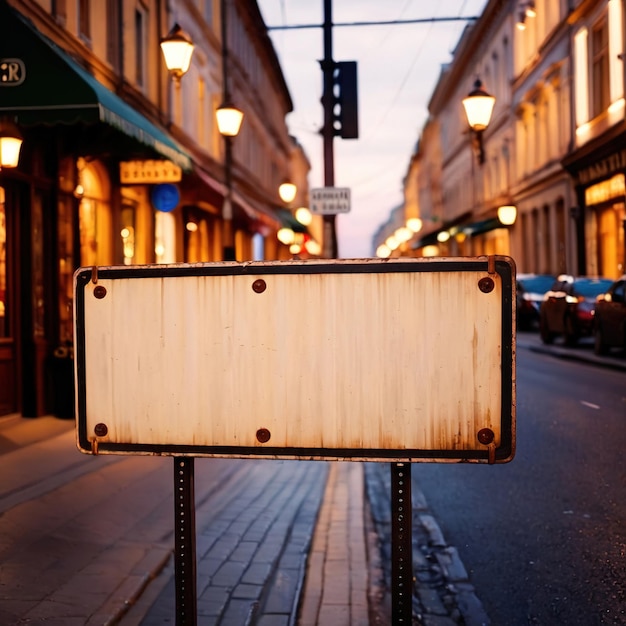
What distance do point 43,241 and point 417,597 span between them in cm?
870

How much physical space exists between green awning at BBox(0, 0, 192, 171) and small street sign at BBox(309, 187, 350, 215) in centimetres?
443

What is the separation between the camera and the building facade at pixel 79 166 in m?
9.77

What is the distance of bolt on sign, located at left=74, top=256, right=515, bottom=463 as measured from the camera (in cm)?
295

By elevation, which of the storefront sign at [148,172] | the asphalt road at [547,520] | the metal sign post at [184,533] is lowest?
the asphalt road at [547,520]

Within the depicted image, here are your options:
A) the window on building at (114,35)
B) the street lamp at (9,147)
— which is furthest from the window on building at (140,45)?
the street lamp at (9,147)

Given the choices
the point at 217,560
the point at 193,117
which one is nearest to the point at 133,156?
the point at 193,117

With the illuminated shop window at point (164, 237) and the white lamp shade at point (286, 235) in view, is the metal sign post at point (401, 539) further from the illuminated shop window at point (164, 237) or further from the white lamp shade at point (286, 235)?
the white lamp shade at point (286, 235)

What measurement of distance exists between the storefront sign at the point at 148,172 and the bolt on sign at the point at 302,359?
12.2 meters

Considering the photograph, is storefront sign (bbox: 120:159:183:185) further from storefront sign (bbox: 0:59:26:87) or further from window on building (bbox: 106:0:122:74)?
storefront sign (bbox: 0:59:26:87)

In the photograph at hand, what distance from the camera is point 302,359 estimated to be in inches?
120

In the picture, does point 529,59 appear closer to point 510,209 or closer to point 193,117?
point 510,209

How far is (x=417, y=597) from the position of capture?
4.94 metres

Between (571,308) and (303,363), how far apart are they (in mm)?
20124

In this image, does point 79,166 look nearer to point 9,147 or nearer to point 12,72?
point 9,147
